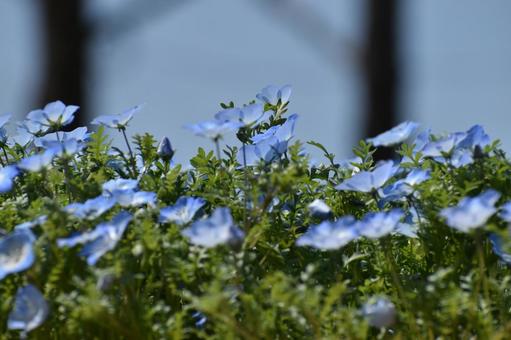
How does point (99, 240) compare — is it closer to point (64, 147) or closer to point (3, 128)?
point (64, 147)

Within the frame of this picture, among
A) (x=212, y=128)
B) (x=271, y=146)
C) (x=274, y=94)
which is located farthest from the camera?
(x=274, y=94)

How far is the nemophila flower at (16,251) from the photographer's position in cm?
139

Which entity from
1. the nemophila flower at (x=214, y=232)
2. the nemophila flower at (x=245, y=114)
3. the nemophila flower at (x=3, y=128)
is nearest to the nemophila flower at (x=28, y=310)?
the nemophila flower at (x=214, y=232)

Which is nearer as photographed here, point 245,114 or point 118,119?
point 245,114

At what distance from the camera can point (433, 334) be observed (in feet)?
4.88

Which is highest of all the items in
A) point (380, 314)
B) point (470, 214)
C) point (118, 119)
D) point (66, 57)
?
point (66, 57)

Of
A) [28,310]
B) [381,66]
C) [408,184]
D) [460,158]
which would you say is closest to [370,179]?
[408,184]

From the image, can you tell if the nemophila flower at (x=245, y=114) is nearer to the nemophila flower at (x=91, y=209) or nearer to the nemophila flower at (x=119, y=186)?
the nemophila flower at (x=119, y=186)

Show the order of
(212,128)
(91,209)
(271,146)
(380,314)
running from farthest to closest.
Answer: (271,146), (212,128), (91,209), (380,314)

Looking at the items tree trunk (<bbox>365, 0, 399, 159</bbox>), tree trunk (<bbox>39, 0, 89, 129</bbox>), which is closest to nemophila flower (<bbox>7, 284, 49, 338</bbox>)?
tree trunk (<bbox>39, 0, 89, 129</bbox>)

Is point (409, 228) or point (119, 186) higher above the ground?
point (119, 186)

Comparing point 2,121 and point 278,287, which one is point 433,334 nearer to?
point 278,287

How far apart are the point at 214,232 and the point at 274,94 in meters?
0.65

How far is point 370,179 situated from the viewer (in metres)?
1.67
